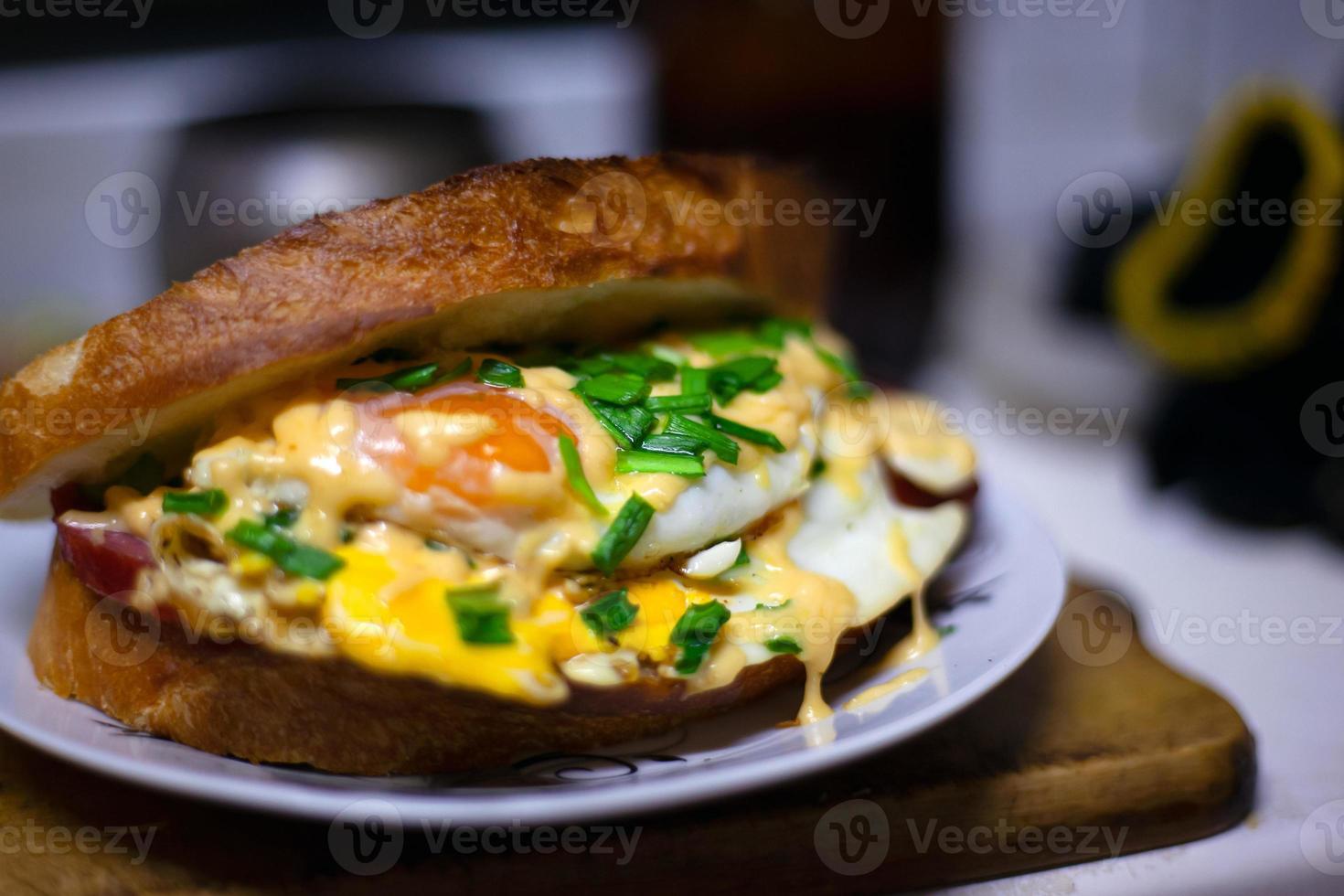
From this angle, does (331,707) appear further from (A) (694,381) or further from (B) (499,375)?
(A) (694,381)

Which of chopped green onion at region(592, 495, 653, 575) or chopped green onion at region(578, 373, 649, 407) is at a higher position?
chopped green onion at region(578, 373, 649, 407)

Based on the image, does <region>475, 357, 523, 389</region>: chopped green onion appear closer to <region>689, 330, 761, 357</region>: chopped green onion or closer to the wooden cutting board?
<region>689, 330, 761, 357</region>: chopped green onion

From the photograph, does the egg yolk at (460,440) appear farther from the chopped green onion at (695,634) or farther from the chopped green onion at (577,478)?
the chopped green onion at (695,634)

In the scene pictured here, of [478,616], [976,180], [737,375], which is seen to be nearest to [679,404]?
[737,375]

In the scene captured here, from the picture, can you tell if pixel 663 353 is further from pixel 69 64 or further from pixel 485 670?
pixel 69 64

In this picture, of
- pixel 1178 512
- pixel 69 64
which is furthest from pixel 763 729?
pixel 69 64

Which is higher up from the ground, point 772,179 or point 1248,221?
point 772,179

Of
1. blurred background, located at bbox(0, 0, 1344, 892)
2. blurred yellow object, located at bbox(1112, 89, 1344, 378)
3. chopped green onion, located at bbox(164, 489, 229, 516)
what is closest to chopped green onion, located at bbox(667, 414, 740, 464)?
chopped green onion, located at bbox(164, 489, 229, 516)
